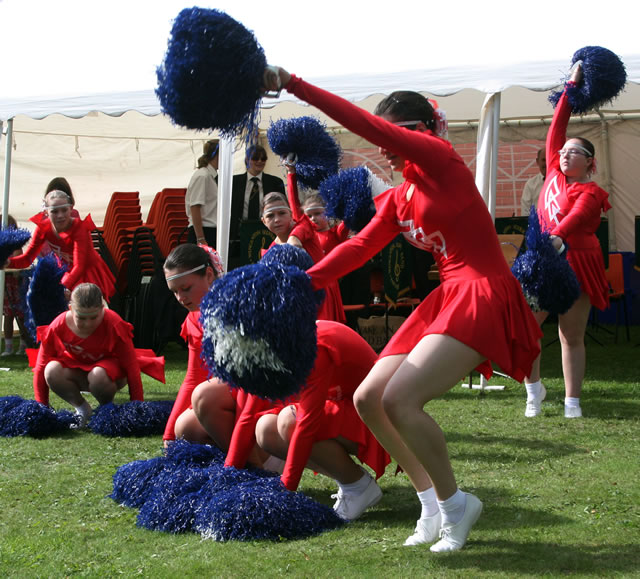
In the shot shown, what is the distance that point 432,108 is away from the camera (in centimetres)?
324

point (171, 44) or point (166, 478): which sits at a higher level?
point (171, 44)

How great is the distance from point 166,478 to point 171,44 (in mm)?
1860

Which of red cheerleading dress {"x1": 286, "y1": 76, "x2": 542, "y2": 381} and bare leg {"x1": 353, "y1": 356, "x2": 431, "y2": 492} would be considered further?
bare leg {"x1": 353, "y1": 356, "x2": 431, "y2": 492}

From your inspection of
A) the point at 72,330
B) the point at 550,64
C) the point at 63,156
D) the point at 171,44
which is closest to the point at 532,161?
the point at 550,64

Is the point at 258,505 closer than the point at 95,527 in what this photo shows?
Yes

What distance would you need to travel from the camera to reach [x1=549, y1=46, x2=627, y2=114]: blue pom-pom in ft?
17.5

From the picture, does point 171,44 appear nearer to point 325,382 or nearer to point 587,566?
point 325,382

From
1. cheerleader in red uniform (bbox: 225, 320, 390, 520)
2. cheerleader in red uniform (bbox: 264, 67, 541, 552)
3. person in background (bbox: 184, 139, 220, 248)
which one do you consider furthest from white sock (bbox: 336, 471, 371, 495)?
person in background (bbox: 184, 139, 220, 248)

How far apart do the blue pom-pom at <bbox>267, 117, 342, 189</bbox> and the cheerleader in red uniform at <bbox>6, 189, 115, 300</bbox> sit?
2448 millimetres

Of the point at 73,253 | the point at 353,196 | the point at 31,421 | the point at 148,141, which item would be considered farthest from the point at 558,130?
the point at 148,141

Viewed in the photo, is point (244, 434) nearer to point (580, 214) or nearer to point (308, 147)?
point (308, 147)

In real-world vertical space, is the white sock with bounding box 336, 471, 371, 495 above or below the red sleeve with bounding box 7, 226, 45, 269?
below

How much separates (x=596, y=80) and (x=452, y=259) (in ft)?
9.26

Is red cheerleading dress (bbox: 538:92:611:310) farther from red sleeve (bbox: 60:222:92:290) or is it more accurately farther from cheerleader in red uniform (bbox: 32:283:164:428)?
red sleeve (bbox: 60:222:92:290)
